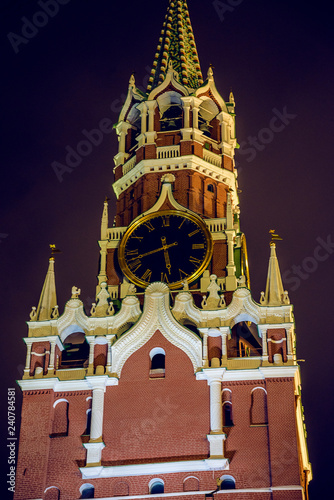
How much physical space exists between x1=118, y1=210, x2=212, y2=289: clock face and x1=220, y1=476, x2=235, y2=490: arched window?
8819 mm

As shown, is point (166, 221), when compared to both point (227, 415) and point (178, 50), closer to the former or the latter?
point (227, 415)

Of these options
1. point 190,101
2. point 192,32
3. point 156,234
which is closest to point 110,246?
point 156,234

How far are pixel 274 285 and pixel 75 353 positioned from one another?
791 centimetres

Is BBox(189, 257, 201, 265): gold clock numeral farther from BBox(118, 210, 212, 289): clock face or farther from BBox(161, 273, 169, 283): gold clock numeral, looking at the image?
BBox(161, 273, 169, 283): gold clock numeral

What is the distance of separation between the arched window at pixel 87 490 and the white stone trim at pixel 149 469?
A: 266 millimetres

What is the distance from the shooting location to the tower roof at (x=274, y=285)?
165 feet

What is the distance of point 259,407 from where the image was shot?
4778cm

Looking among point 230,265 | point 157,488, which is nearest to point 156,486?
point 157,488

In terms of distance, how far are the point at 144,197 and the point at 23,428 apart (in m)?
12.5

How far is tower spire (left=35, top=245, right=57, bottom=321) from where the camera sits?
51.1 m

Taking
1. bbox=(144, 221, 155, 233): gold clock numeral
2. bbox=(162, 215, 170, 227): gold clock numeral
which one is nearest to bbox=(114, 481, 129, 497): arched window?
bbox=(144, 221, 155, 233): gold clock numeral

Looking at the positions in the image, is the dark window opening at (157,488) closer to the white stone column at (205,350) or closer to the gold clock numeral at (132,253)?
the white stone column at (205,350)

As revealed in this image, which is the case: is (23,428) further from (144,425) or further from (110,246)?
(110,246)

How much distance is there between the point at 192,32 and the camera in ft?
215
